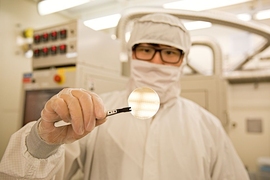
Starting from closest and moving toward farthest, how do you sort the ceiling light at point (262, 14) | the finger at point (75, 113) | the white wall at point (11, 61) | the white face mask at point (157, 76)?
the finger at point (75, 113) < the white face mask at point (157, 76) < the white wall at point (11, 61) < the ceiling light at point (262, 14)

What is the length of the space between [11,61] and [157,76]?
8.20 feet

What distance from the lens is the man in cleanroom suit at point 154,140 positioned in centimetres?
85

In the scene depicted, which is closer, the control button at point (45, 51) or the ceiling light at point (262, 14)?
the control button at point (45, 51)

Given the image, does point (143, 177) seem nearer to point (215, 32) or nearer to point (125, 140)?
point (125, 140)

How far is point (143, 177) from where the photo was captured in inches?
33.6

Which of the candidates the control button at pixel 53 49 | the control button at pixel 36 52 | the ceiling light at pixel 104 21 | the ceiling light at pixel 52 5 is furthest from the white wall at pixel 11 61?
the control button at pixel 53 49

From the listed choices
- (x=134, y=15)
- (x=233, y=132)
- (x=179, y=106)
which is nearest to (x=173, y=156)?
(x=179, y=106)

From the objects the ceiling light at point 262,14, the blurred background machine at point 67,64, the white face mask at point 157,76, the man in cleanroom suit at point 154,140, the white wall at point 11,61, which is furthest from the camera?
the ceiling light at point 262,14

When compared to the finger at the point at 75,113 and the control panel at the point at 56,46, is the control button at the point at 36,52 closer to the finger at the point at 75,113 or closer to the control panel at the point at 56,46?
the control panel at the point at 56,46

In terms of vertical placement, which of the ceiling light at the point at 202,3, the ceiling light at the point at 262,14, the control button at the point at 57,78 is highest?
the ceiling light at the point at 262,14

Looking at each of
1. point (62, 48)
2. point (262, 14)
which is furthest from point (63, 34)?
point (262, 14)

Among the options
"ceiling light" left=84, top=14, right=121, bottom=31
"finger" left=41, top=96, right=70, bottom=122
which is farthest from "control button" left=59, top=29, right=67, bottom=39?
"ceiling light" left=84, top=14, right=121, bottom=31

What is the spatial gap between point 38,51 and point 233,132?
10.5 ft

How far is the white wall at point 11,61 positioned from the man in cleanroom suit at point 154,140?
2.00 metres
